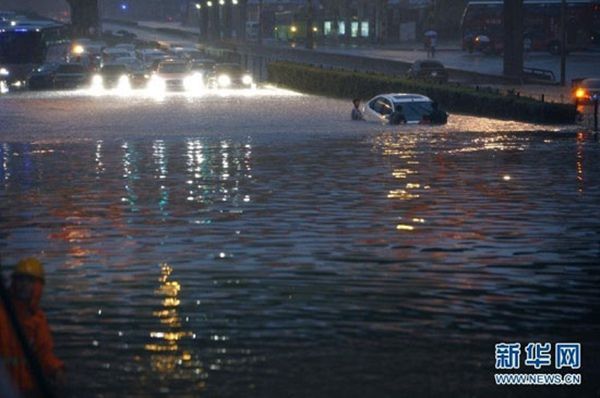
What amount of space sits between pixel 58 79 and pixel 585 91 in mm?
31902

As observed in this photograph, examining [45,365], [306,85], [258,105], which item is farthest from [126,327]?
[306,85]

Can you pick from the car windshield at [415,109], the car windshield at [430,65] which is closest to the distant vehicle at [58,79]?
the car windshield at [430,65]

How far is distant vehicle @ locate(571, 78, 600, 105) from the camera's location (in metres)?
45.2

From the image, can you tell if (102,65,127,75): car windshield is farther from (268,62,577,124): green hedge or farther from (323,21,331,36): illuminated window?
(323,21,331,36): illuminated window

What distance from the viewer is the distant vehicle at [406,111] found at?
146 feet

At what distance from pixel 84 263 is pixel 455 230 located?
5.26 meters

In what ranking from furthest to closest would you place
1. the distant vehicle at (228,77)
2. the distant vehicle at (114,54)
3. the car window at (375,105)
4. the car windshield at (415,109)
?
the distant vehicle at (114,54) → the distant vehicle at (228,77) → the car window at (375,105) → the car windshield at (415,109)

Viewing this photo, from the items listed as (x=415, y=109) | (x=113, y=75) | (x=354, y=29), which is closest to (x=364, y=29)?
→ (x=354, y=29)

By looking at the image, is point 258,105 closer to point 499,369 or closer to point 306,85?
point 306,85

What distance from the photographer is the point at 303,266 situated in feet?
56.0

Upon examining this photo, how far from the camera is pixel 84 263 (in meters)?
17.5

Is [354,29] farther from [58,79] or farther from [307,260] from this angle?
[307,260]

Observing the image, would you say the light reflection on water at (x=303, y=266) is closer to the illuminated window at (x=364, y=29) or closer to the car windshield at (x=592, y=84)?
the car windshield at (x=592, y=84)

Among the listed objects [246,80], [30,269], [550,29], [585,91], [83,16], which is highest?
[30,269]
